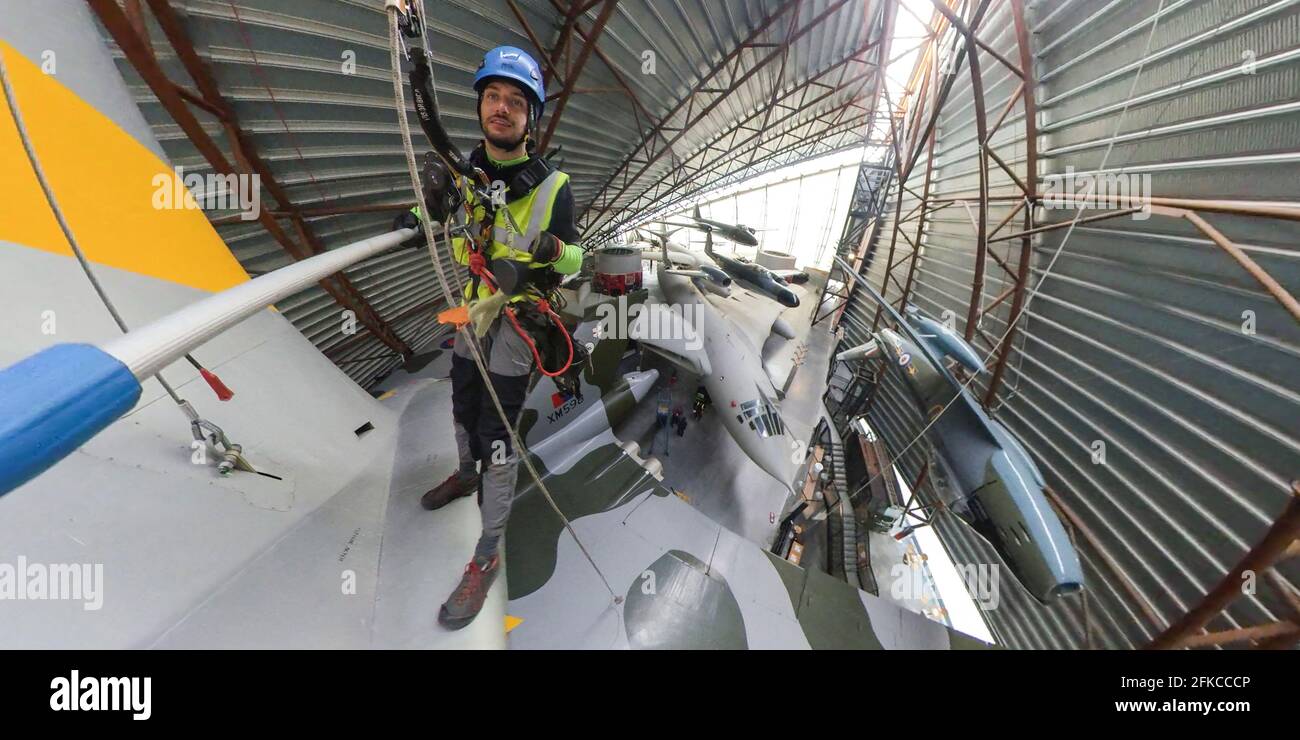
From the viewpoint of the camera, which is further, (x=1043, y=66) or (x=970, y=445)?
(x=1043, y=66)

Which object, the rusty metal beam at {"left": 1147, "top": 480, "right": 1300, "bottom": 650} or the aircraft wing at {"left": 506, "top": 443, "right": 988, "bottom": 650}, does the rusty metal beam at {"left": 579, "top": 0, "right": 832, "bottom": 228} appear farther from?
the rusty metal beam at {"left": 1147, "top": 480, "right": 1300, "bottom": 650}

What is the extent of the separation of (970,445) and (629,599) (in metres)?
3.80

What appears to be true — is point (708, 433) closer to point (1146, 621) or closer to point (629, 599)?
point (629, 599)

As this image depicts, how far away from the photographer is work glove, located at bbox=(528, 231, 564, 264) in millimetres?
1768

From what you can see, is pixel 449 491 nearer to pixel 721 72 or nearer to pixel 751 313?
pixel 721 72

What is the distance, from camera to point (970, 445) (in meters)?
4.02

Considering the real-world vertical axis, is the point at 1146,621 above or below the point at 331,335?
below

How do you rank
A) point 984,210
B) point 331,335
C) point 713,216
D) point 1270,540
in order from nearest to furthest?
point 1270,540
point 331,335
point 984,210
point 713,216

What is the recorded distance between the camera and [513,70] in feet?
5.74

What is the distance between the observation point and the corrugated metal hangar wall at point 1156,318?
2.93 m

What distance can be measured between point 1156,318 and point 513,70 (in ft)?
19.1

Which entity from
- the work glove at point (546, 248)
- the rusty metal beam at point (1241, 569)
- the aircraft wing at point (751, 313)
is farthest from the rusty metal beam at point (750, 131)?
the work glove at point (546, 248)

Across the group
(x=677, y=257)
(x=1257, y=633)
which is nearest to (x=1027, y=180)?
(x=1257, y=633)
